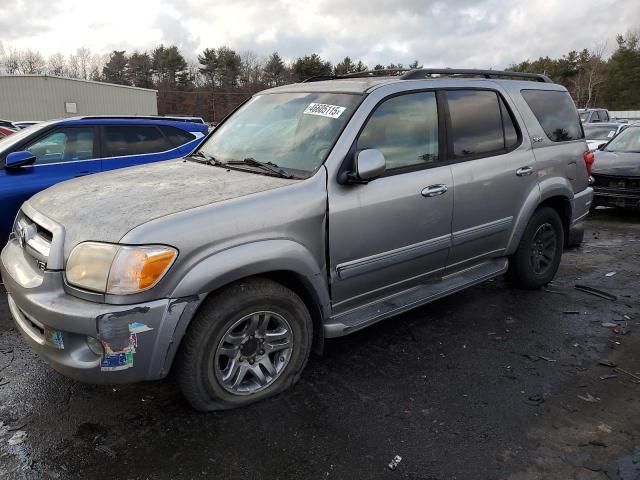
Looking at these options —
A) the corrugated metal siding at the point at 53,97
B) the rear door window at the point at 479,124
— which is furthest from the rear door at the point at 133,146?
the corrugated metal siding at the point at 53,97

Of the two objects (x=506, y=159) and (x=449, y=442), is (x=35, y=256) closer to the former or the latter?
(x=449, y=442)

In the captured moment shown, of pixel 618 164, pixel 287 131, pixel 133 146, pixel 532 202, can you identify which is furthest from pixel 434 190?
pixel 618 164

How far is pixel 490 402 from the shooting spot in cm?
300

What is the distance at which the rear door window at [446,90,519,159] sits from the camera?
12.5 ft

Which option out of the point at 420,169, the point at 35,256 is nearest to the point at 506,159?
the point at 420,169

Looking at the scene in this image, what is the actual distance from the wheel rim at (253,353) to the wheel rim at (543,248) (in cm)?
285

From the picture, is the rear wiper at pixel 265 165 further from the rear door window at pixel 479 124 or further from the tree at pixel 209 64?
the tree at pixel 209 64

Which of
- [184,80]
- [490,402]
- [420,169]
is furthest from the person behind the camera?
[184,80]

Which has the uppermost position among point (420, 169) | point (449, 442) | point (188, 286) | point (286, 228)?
point (420, 169)

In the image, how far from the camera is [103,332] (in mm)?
2336

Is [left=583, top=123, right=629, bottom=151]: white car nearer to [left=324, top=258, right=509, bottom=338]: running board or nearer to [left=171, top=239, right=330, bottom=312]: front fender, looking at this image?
[left=324, top=258, right=509, bottom=338]: running board

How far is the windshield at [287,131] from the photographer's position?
320 centimetres

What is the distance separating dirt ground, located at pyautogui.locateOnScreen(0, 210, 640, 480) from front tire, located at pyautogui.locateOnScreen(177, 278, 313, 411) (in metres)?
0.14

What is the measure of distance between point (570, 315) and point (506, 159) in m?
1.50
